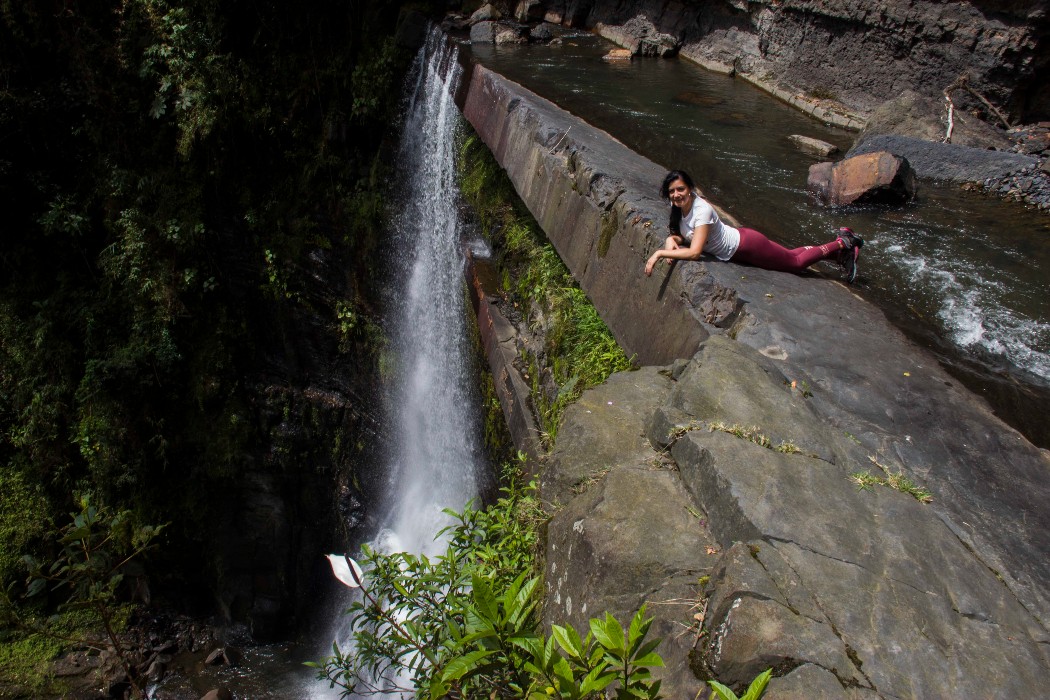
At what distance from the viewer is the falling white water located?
7113 millimetres

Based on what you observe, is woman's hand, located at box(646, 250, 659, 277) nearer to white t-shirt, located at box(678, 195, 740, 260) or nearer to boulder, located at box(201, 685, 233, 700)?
white t-shirt, located at box(678, 195, 740, 260)

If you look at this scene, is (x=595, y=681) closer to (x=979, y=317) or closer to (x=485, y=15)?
(x=979, y=317)

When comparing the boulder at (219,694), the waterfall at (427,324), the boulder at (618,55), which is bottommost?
the boulder at (219,694)

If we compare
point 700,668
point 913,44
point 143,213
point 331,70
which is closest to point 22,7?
point 143,213

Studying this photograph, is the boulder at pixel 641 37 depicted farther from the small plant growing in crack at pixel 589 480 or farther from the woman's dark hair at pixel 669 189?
the small plant growing in crack at pixel 589 480

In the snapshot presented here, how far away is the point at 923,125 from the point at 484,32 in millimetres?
6385

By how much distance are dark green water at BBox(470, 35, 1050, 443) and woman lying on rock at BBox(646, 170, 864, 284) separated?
31.7 inches

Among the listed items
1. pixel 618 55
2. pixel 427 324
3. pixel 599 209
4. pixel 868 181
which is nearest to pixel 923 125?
pixel 868 181

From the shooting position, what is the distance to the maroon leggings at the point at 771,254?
396 cm

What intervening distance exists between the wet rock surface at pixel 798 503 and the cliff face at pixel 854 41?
648 cm

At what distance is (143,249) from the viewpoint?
284 inches

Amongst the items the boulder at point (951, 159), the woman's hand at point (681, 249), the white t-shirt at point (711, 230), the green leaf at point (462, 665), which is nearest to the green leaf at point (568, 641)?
the green leaf at point (462, 665)

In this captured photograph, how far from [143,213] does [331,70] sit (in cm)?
276

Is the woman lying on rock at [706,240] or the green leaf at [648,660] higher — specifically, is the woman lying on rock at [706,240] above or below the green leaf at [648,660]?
above
